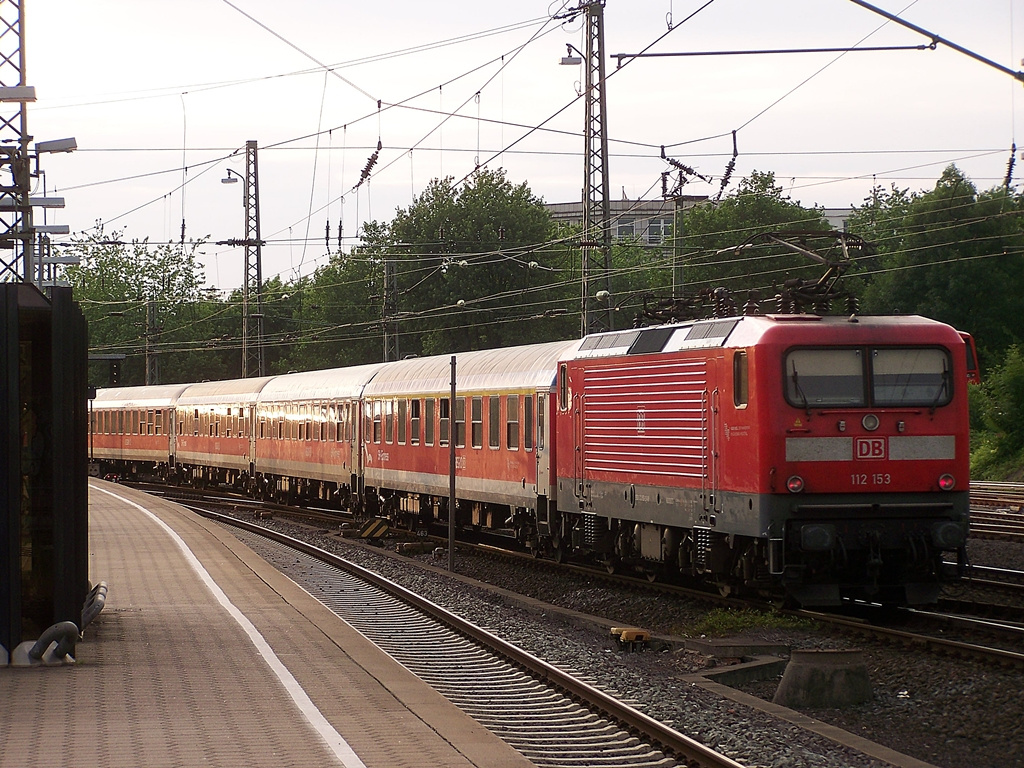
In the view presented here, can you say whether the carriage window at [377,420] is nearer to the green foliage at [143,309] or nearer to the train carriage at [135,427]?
the train carriage at [135,427]

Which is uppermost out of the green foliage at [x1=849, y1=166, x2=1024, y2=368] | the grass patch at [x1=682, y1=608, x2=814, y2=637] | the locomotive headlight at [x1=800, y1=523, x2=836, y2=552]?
the green foliage at [x1=849, y1=166, x2=1024, y2=368]

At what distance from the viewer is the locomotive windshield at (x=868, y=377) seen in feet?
49.2

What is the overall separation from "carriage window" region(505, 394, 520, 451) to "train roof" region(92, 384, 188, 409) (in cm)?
2808

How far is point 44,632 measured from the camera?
11047mm

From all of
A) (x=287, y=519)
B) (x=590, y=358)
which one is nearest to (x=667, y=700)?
(x=590, y=358)

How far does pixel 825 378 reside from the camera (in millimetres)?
15086

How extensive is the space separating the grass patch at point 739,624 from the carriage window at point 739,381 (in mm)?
2249

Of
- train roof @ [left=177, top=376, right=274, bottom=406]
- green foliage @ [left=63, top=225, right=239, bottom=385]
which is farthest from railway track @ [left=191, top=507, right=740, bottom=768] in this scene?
green foliage @ [left=63, top=225, right=239, bottom=385]

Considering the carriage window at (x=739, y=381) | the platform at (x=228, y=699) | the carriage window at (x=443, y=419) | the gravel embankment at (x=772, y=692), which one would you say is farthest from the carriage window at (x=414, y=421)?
the carriage window at (x=739, y=381)

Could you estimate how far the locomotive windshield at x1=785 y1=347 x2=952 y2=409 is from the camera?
14984 millimetres

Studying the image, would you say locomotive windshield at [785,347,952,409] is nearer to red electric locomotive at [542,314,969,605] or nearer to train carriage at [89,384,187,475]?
red electric locomotive at [542,314,969,605]

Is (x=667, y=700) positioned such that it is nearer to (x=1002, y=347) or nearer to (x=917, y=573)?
(x=917, y=573)

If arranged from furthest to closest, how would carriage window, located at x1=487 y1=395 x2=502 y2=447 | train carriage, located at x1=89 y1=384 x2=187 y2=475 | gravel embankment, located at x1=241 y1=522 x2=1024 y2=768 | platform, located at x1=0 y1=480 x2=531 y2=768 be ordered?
train carriage, located at x1=89 y1=384 x2=187 y2=475, carriage window, located at x1=487 y1=395 x2=502 y2=447, gravel embankment, located at x1=241 y1=522 x2=1024 y2=768, platform, located at x1=0 y1=480 x2=531 y2=768

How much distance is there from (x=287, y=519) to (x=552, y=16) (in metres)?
13.9
